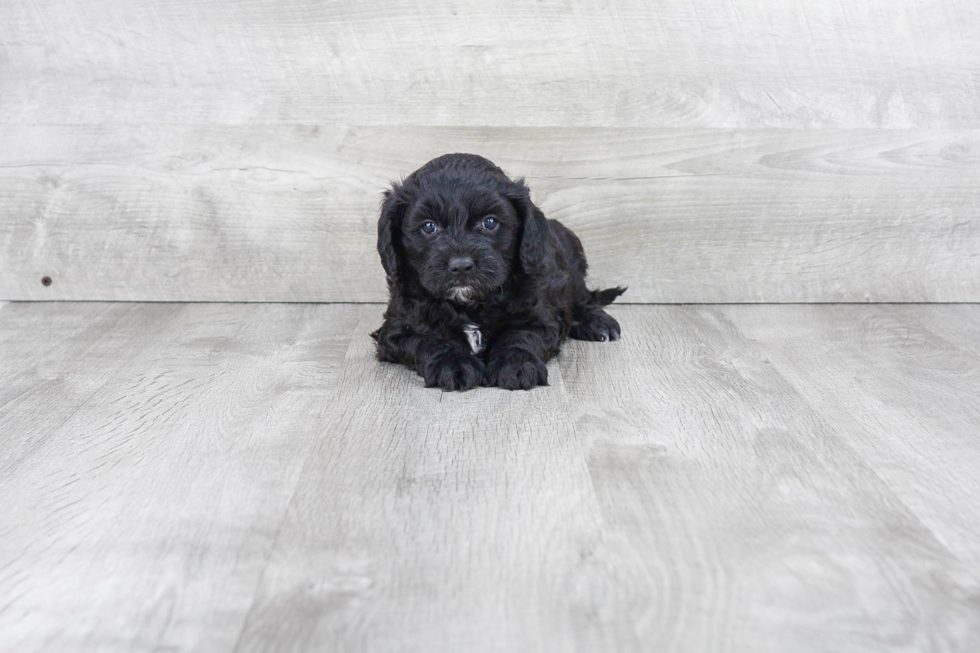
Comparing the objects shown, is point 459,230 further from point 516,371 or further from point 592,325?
point 592,325

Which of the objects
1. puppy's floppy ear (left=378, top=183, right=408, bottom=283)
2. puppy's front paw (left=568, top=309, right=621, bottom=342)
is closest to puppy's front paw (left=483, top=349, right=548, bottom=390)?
puppy's floppy ear (left=378, top=183, right=408, bottom=283)

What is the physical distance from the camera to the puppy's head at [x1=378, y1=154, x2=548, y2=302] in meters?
2.66

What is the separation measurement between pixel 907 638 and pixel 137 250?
3.20 metres

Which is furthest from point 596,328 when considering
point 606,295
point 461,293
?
point 461,293

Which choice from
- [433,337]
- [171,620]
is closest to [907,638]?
[171,620]

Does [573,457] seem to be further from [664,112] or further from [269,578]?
[664,112]

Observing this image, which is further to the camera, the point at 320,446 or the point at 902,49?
the point at 902,49

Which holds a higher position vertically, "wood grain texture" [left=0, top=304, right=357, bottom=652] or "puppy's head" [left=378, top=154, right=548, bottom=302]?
"puppy's head" [left=378, top=154, right=548, bottom=302]

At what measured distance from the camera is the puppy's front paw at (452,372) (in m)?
2.71

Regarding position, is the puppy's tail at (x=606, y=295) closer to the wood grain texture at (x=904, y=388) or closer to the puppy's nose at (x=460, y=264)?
the wood grain texture at (x=904, y=388)

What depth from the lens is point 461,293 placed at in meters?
2.70

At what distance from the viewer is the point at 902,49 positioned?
360 cm

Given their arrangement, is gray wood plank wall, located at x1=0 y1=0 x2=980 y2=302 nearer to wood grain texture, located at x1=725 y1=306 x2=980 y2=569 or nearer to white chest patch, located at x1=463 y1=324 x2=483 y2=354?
wood grain texture, located at x1=725 y1=306 x2=980 y2=569

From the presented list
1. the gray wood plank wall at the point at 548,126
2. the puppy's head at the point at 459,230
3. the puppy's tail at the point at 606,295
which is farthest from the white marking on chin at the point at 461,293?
the gray wood plank wall at the point at 548,126
